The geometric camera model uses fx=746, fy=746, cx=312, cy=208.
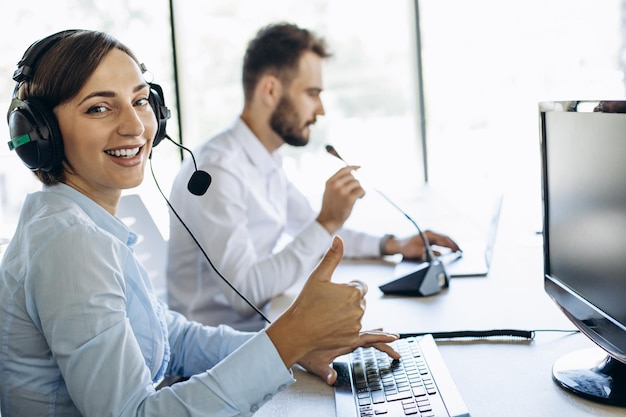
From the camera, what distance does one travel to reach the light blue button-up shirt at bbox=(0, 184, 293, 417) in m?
0.92

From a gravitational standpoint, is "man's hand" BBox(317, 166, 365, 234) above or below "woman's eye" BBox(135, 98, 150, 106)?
below

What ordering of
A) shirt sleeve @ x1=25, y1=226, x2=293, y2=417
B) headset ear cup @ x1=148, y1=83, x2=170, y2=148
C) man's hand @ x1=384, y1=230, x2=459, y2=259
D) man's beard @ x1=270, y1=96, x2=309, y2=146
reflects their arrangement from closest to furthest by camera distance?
shirt sleeve @ x1=25, y1=226, x2=293, y2=417 < headset ear cup @ x1=148, y1=83, x2=170, y2=148 < man's hand @ x1=384, y1=230, x2=459, y2=259 < man's beard @ x1=270, y1=96, x2=309, y2=146

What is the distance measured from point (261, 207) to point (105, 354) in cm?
116

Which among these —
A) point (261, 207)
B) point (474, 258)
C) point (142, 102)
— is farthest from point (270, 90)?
point (142, 102)

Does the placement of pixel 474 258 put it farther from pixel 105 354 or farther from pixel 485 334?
pixel 105 354

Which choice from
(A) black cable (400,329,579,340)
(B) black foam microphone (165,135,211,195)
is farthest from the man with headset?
(A) black cable (400,329,579,340)

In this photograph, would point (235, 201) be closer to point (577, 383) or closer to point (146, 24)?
point (577, 383)

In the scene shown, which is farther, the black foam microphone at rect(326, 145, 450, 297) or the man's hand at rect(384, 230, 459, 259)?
the man's hand at rect(384, 230, 459, 259)

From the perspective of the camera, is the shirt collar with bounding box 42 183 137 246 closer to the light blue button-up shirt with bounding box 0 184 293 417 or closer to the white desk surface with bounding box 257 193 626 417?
the light blue button-up shirt with bounding box 0 184 293 417

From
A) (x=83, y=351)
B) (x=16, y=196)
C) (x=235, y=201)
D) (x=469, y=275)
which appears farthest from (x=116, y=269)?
(x=16, y=196)

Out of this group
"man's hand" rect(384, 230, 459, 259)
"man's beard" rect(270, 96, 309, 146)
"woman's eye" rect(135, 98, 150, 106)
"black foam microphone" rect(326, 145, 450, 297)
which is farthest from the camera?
"man's beard" rect(270, 96, 309, 146)

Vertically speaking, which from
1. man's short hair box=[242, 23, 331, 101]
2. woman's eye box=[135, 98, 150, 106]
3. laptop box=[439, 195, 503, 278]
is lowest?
laptop box=[439, 195, 503, 278]

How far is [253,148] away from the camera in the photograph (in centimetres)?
215

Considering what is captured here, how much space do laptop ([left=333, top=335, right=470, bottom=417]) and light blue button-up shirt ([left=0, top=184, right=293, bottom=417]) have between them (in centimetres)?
13
